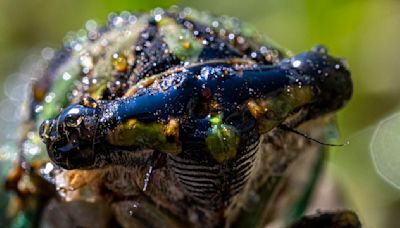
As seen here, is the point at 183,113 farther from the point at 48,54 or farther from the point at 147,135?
the point at 48,54

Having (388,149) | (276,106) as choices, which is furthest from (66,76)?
(388,149)

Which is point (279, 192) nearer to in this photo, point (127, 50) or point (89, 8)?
point (127, 50)

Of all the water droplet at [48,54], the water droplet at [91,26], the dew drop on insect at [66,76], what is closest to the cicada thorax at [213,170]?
the dew drop on insect at [66,76]

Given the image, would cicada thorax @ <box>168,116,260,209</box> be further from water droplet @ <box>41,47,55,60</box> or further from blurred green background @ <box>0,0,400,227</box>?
blurred green background @ <box>0,0,400,227</box>

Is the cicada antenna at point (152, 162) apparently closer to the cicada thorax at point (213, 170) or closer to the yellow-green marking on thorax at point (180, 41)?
the cicada thorax at point (213, 170)

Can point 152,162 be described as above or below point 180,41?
below
